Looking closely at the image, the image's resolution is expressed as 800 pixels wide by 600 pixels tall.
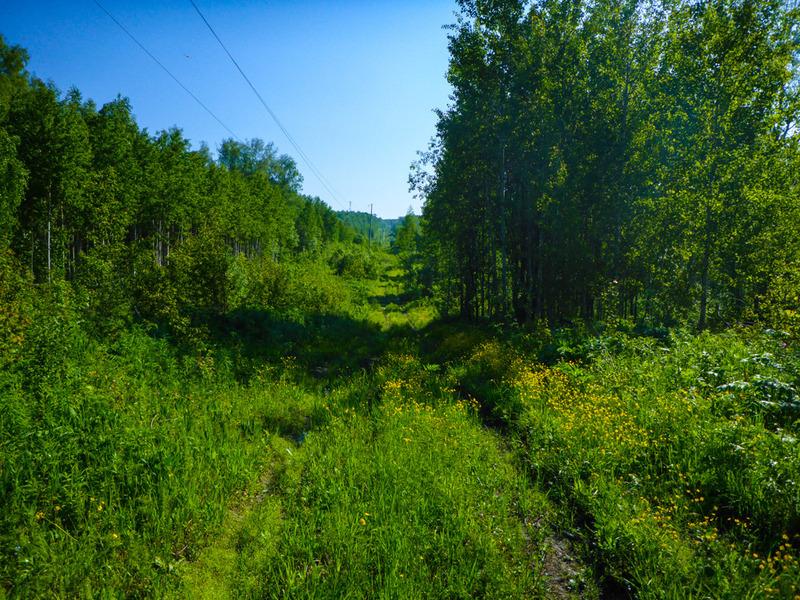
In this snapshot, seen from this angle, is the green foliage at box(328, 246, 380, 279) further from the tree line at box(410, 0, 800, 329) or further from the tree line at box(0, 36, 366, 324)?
the tree line at box(410, 0, 800, 329)

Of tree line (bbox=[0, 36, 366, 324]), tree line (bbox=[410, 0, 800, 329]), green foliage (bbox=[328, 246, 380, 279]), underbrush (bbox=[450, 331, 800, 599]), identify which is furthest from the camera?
green foliage (bbox=[328, 246, 380, 279])

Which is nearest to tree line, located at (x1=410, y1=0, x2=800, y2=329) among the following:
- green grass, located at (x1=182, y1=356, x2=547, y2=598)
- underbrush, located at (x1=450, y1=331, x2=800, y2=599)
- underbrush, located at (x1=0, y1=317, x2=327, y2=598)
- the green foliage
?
underbrush, located at (x1=450, y1=331, x2=800, y2=599)

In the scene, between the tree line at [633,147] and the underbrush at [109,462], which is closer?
the underbrush at [109,462]

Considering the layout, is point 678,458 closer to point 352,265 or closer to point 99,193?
point 99,193

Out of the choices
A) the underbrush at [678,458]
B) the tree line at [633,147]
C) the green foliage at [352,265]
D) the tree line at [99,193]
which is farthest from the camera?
the green foliage at [352,265]

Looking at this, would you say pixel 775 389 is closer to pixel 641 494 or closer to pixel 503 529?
pixel 641 494

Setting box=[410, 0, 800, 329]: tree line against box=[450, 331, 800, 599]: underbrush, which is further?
box=[410, 0, 800, 329]: tree line

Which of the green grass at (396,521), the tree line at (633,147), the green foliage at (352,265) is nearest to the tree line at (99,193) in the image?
the green grass at (396,521)

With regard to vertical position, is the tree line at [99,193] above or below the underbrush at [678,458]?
above

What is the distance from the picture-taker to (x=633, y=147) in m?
15.4

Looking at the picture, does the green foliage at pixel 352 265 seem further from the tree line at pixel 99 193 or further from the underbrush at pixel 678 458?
the underbrush at pixel 678 458

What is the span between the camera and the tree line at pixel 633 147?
11773 mm

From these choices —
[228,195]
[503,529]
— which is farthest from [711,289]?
[228,195]

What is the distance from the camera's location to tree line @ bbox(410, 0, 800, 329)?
1177cm
